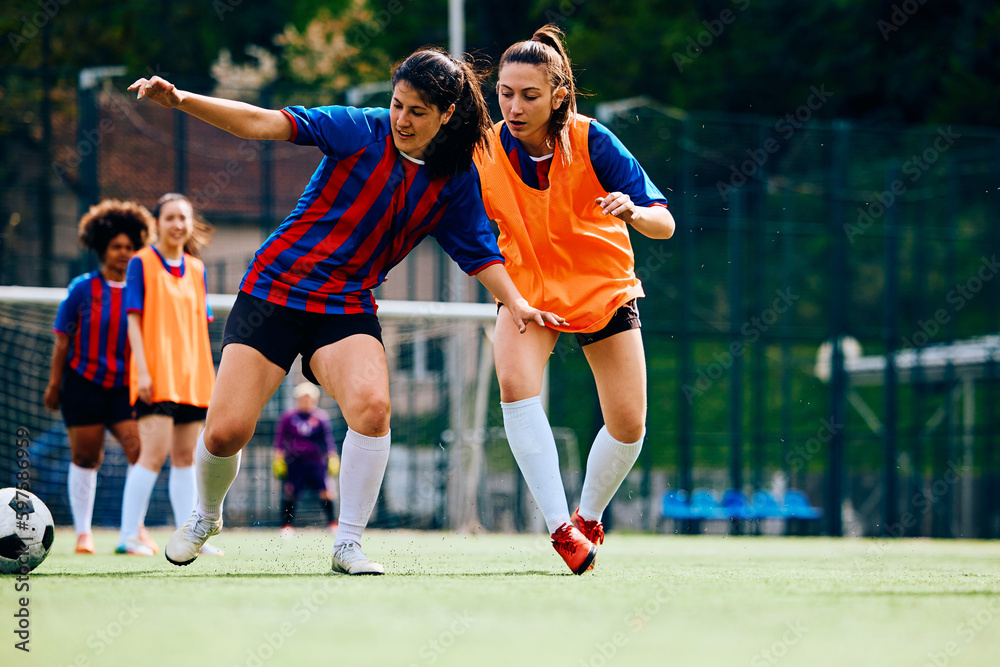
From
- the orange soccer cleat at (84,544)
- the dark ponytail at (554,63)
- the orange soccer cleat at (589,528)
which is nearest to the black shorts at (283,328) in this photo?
the dark ponytail at (554,63)

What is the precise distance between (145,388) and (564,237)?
2.41 metres

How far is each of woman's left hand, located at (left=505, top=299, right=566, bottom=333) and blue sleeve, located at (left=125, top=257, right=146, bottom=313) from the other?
240 centimetres

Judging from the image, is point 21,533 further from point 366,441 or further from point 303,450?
point 303,450

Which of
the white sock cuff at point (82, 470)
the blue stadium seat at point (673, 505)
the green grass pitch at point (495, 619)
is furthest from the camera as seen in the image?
the blue stadium seat at point (673, 505)

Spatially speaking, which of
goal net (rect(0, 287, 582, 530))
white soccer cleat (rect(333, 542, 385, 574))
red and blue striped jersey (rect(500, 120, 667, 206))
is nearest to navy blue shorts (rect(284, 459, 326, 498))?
goal net (rect(0, 287, 582, 530))

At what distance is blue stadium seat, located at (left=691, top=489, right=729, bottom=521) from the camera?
14773 millimetres

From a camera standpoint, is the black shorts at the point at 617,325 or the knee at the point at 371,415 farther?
the black shorts at the point at 617,325

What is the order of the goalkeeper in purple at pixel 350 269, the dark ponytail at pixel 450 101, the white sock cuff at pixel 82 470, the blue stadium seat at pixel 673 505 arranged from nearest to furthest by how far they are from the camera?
the dark ponytail at pixel 450 101, the goalkeeper in purple at pixel 350 269, the white sock cuff at pixel 82 470, the blue stadium seat at pixel 673 505

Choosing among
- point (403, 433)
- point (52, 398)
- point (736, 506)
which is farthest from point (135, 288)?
point (736, 506)

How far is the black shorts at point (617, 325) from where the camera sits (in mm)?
4094

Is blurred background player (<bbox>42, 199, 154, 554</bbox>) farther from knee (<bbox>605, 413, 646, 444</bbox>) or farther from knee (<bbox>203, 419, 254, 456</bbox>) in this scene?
knee (<bbox>605, 413, 646, 444</bbox>)

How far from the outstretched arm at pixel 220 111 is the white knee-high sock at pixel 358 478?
1.07 meters

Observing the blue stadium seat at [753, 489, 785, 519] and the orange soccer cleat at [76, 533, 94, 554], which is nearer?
the orange soccer cleat at [76, 533, 94, 554]

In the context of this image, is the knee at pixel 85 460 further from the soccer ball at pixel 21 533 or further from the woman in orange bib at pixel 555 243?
the woman in orange bib at pixel 555 243
